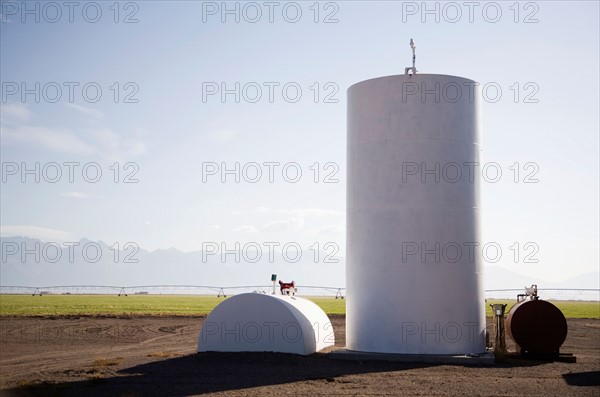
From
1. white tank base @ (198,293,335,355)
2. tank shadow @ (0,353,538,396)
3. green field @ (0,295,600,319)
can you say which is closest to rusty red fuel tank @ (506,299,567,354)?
tank shadow @ (0,353,538,396)

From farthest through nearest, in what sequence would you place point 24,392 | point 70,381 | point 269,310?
1. point 269,310
2. point 70,381
3. point 24,392

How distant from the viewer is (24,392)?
54.0ft

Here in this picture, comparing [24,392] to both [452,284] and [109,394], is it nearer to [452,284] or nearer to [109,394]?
[109,394]

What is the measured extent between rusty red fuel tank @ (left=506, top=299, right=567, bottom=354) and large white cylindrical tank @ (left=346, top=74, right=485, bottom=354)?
1544 millimetres

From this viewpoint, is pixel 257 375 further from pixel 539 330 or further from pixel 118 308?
pixel 118 308

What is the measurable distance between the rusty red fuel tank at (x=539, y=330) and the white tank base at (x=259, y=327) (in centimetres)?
703

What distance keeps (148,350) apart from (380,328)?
10300mm

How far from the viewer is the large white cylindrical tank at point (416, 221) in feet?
75.4

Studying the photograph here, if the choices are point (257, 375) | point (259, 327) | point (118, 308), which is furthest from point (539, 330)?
point (118, 308)

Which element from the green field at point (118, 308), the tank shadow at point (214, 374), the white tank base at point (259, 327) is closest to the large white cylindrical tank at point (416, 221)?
the tank shadow at point (214, 374)

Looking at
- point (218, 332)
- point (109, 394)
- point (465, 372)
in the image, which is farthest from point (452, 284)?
point (109, 394)

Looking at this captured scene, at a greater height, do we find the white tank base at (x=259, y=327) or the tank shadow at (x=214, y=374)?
the white tank base at (x=259, y=327)

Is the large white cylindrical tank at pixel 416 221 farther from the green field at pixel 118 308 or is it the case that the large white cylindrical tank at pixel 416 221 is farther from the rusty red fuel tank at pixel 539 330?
the green field at pixel 118 308

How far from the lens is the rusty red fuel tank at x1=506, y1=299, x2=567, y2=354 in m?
24.7
